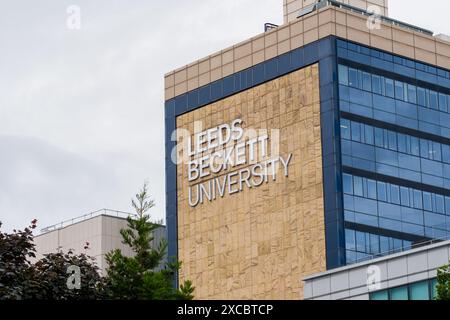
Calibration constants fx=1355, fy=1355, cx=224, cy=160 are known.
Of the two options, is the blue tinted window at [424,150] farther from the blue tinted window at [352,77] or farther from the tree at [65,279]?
the tree at [65,279]

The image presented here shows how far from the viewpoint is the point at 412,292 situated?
237 ft

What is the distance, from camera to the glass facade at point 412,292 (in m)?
70.6

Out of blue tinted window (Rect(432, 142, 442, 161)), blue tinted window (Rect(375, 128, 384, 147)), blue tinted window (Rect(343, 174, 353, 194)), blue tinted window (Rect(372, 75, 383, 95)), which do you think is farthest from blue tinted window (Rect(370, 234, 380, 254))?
blue tinted window (Rect(372, 75, 383, 95))

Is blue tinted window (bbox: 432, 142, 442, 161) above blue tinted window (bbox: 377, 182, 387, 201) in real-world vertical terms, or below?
above

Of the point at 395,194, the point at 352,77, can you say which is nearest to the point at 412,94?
the point at 352,77

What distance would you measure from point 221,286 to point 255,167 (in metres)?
9.61

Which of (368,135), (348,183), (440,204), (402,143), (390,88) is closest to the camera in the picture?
(348,183)

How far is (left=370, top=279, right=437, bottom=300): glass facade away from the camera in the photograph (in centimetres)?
7056

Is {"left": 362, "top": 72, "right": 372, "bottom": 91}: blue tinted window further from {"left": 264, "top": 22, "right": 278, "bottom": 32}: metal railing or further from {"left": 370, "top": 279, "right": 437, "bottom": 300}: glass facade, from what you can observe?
{"left": 370, "top": 279, "right": 437, "bottom": 300}: glass facade

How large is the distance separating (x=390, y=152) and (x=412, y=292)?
106ft

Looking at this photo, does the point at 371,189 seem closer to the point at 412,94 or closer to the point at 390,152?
the point at 390,152

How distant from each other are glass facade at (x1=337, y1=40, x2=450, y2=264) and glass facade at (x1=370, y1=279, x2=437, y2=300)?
24051 mm

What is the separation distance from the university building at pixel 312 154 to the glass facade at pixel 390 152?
0.10 m
